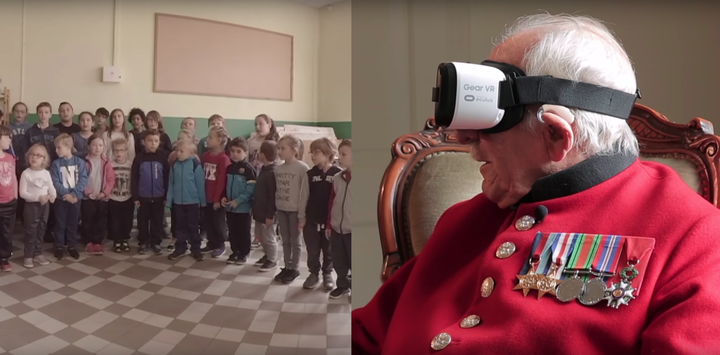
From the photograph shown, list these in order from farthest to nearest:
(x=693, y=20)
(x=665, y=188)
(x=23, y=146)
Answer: (x=693, y=20)
(x=665, y=188)
(x=23, y=146)

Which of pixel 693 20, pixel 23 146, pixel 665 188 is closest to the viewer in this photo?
pixel 23 146

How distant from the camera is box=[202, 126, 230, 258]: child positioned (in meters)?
0.56

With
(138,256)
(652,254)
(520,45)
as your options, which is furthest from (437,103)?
(138,256)

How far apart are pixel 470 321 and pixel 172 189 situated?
0.49m

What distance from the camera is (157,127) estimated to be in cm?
53

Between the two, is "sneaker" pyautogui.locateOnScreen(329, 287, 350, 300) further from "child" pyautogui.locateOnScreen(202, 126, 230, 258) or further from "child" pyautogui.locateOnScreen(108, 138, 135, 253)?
"child" pyautogui.locateOnScreen(108, 138, 135, 253)

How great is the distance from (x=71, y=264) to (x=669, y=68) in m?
1.73

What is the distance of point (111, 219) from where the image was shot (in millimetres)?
544

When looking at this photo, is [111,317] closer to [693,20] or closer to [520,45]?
[520,45]

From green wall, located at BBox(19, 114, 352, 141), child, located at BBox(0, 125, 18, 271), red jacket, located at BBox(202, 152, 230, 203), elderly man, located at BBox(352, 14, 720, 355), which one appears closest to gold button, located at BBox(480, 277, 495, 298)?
elderly man, located at BBox(352, 14, 720, 355)

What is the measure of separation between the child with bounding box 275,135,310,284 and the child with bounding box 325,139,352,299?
44 mm

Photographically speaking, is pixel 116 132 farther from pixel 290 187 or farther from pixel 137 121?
pixel 290 187

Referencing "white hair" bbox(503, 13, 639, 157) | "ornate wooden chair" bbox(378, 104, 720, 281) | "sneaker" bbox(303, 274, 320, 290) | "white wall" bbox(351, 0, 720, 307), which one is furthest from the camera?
"white wall" bbox(351, 0, 720, 307)

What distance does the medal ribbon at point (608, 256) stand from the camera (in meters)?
0.62
